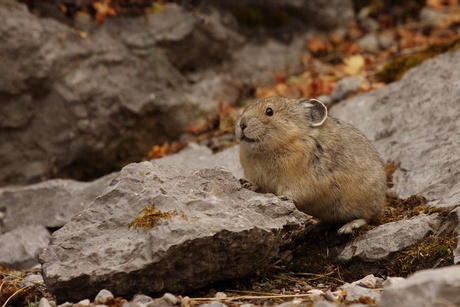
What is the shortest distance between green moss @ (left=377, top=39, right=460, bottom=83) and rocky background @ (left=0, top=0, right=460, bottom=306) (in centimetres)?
23

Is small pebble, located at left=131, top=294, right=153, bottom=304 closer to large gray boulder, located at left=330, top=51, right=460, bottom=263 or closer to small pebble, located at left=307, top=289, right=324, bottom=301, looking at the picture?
small pebble, located at left=307, top=289, right=324, bottom=301

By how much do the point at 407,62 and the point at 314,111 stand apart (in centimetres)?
490

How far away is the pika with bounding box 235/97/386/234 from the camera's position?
8.15 metres

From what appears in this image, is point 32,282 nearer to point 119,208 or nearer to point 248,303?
point 119,208

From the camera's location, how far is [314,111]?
8633mm

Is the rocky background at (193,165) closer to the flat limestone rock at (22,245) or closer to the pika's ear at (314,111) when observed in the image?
the flat limestone rock at (22,245)

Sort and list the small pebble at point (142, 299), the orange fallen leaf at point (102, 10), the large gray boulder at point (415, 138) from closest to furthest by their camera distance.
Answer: the small pebble at point (142, 299) < the large gray boulder at point (415, 138) < the orange fallen leaf at point (102, 10)

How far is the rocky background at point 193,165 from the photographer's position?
656cm

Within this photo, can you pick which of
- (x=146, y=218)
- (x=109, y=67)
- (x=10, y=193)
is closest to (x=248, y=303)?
(x=146, y=218)

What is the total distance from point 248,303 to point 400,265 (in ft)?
5.87

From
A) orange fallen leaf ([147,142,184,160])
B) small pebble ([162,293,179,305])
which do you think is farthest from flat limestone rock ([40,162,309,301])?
orange fallen leaf ([147,142,184,160])

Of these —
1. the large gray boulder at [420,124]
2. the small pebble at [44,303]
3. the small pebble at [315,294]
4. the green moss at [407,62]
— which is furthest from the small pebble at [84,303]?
the green moss at [407,62]

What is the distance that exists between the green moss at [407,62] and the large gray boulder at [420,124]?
636 mm

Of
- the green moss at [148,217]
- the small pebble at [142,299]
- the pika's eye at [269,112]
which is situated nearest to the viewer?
the small pebble at [142,299]
